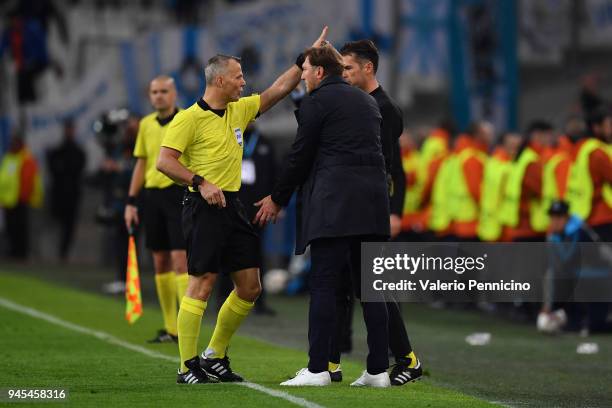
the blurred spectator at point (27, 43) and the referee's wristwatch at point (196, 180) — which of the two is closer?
the referee's wristwatch at point (196, 180)

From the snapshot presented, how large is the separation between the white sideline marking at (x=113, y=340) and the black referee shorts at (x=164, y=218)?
874 mm

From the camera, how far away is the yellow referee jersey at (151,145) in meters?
13.7

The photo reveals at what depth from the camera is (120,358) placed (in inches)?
492

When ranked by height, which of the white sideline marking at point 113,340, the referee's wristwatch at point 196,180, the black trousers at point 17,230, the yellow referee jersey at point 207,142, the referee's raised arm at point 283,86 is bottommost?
the black trousers at point 17,230

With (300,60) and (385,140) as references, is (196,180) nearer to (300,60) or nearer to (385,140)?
(300,60)

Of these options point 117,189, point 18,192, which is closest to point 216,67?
point 117,189

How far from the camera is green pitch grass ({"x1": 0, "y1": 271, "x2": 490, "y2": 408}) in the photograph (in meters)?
9.89

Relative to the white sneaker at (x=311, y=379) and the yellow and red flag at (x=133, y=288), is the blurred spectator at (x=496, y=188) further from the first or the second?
the white sneaker at (x=311, y=379)

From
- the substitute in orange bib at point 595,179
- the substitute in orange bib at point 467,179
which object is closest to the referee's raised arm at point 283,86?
the substitute in orange bib at point 595,179

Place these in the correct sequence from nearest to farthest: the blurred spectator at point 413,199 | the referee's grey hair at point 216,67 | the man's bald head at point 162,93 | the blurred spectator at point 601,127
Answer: the referee's grey hair at point 216,67 < the man's bald head at point 162,93 < the blurred spectator at point 601,127 < the blurred spectator at point 413,199

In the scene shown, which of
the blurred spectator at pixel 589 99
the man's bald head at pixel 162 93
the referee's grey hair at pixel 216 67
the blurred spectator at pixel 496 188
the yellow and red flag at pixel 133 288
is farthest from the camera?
the blurred spectator at pixel 589 99

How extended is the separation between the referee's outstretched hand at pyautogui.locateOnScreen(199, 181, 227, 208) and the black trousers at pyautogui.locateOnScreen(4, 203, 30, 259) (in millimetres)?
19119

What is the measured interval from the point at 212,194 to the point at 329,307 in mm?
1017

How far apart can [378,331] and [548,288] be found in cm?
613
